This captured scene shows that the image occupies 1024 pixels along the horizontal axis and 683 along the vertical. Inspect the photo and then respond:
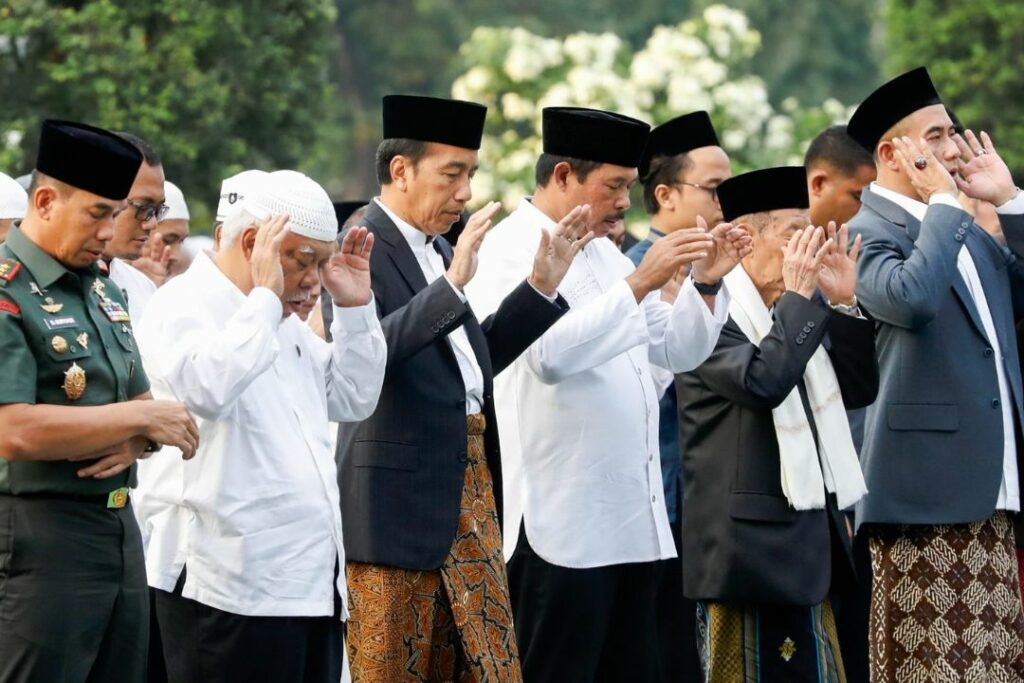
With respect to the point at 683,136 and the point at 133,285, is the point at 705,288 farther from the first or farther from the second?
the point at 133,285

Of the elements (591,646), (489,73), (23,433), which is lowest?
(591,646)

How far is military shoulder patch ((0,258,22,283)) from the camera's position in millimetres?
4512

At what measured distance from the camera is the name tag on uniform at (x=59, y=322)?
4.54 metres

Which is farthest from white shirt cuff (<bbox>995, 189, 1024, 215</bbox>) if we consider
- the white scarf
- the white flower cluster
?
the white flower cluster

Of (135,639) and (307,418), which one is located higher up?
(307,418)

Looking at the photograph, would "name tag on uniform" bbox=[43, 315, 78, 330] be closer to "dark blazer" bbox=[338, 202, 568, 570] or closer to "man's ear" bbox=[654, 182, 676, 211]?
"dark blazer" bbox=[338, 202, 568, 570]

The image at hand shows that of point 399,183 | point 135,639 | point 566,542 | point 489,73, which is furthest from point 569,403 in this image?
point 489,73

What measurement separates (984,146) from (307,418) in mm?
3019

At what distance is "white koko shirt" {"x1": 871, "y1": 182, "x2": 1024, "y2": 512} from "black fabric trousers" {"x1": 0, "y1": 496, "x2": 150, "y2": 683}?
315cm

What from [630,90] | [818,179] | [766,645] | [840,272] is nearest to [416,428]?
[766,645]

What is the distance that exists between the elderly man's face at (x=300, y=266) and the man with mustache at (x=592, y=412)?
1.07m

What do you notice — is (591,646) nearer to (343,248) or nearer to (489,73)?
(343,248)

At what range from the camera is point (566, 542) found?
586cm

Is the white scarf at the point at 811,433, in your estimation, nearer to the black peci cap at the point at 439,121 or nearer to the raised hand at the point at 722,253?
the raised hand at the point at 722,253
